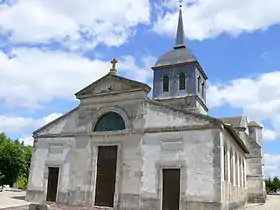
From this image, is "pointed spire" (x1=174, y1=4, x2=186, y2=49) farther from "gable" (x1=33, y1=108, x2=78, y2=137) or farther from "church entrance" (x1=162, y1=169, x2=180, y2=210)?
"church entrance" (x1=162, y1=169, x2=180, y2=210)

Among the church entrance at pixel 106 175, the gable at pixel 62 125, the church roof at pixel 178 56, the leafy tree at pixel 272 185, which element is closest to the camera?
the church entrance at pixel 106 175

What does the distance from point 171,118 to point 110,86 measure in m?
4.69

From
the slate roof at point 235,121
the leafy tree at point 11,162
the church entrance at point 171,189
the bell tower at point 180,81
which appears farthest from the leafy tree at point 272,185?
the church entrance at point 171,189

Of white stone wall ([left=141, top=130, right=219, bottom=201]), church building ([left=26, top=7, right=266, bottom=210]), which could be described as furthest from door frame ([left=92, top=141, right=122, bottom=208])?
white stone wall ([left=141, top=130, right=219, bottom=201])

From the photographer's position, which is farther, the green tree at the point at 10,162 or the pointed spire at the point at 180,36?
the green tree at the point at 10,162

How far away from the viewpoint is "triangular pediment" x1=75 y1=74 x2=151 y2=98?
58.3 ft

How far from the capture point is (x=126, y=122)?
690 inches

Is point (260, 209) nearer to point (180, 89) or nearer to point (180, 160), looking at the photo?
point (180, 160)

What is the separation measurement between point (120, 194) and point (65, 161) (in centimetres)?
451

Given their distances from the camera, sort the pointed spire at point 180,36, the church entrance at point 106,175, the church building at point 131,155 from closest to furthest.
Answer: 1. the church building at point 131,155
2. the church entrance at point 106,175
3. the pointed spire at point 180,36

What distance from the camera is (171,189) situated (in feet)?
50.6

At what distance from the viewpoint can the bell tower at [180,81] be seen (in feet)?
89.4

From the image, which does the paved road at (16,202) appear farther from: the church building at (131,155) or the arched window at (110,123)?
the arched window at (110,123)

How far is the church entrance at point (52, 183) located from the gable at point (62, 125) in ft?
8.24
